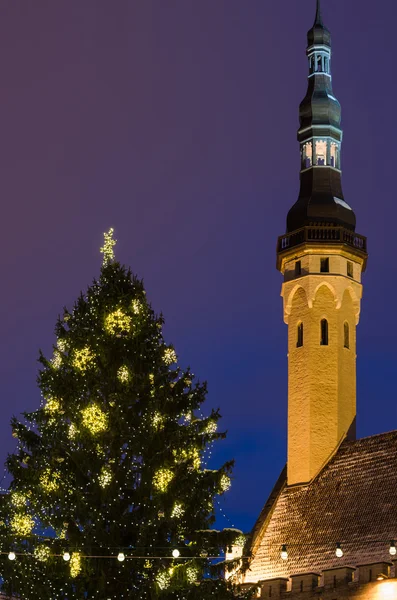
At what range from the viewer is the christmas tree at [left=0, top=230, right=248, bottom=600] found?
35.8m

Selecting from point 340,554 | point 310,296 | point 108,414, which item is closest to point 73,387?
point 108,414

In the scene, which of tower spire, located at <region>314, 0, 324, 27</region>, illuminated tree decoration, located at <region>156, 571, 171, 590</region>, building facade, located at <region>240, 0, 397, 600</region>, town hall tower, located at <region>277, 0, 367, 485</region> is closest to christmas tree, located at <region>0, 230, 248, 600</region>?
illuminated tree decoration, located at <region>156, 571, 171, 590</region>

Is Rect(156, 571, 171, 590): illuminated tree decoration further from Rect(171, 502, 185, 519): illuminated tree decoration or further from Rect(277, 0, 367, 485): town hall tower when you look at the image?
Rect(277, 0, 367, 485): town hall tower

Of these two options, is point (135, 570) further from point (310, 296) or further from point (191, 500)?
point (310, 296)

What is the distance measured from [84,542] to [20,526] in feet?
5.62

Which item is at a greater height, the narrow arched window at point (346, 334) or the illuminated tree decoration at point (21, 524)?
Answer: the narrow arched window at point (346, 334)

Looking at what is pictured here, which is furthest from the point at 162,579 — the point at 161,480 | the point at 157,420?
the point at 157,420

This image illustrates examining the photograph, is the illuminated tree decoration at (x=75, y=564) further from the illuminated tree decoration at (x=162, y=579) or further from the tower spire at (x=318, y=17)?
the tower spire at (x=318, y=17)

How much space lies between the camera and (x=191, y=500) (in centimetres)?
3719

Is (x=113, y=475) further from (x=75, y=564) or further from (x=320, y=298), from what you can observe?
(x=320, y=298)

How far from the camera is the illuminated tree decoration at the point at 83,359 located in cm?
3797

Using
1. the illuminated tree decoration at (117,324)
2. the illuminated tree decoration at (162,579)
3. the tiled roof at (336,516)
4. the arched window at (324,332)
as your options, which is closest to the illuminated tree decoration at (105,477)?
the illuminated tree decoration at (162,579)

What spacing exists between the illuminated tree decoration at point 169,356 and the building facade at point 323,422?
7.82 meters

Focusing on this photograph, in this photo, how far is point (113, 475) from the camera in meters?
36.6
